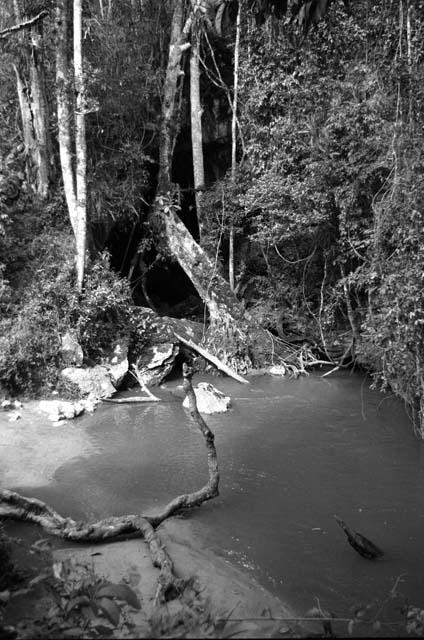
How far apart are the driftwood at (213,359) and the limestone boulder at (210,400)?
178 cm

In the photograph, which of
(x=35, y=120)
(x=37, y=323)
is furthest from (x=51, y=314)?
(x=35, y=120)

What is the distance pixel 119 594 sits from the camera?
327 cm

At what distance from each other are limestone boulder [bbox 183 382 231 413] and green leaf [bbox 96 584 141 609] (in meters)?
5.75

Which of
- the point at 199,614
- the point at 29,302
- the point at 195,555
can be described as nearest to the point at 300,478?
the point at 195,555

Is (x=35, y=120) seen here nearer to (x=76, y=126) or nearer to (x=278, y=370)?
(x=76, y=126)

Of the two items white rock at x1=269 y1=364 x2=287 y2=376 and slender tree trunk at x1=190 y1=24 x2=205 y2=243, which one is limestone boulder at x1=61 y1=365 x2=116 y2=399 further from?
slender tree trunk at x1=190 y1=24 x2=205 y2=243

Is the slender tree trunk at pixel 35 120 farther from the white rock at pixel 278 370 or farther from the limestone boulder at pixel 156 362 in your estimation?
the white rock at pixel 278 370

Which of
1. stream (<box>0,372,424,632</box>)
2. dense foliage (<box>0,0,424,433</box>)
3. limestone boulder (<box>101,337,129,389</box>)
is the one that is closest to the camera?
stream (<box>0,372,424,632</box>)

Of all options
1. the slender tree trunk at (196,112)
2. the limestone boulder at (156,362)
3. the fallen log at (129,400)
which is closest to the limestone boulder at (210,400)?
the fallen log at (129,400)

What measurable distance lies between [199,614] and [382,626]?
56.6 inches

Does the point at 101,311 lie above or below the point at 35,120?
below

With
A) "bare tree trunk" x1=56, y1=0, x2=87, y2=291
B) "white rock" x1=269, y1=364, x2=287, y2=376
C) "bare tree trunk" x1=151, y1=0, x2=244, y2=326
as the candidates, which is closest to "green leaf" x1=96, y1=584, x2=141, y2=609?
"bare tree trunk" x1=56, y1=0, x2=87, y2=291

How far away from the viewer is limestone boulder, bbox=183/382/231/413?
9.16m

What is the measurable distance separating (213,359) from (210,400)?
2.49m
